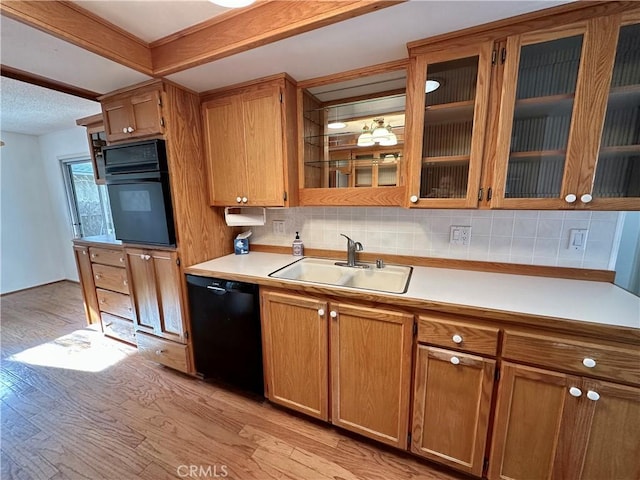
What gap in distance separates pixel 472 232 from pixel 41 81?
2.90 m

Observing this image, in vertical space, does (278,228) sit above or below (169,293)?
above

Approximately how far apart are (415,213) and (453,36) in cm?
93

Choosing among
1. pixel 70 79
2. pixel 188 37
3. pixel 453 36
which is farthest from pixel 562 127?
pixel 70 79

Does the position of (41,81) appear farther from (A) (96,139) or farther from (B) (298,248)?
(B) (298,248)

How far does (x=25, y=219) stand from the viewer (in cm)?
393

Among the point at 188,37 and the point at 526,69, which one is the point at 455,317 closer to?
the point at 526,69

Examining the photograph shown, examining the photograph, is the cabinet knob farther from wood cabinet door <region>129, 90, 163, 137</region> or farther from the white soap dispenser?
wood cabinet door <region>129, 90, 163, 137</region>

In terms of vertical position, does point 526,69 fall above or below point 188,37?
below

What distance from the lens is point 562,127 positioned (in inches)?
44.4

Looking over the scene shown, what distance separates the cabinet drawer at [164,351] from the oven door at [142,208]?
0.82m

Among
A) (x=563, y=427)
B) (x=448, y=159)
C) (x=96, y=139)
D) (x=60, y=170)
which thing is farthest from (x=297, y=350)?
(x=60, y=170)

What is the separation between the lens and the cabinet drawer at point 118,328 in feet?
8.11

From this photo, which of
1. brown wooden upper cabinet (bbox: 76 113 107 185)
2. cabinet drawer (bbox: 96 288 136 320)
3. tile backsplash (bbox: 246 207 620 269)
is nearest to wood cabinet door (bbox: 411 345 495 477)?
tile backsplash (bbox: 246 207 620 269)

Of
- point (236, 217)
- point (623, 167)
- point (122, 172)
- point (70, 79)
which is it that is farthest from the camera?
point (236, 217)
